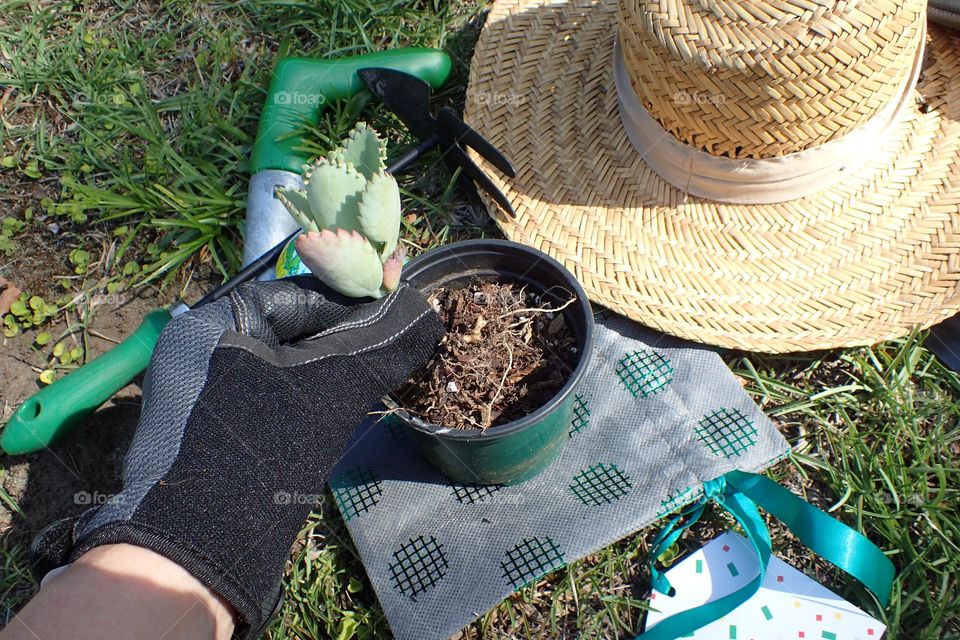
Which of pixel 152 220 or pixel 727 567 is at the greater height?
pixel 152 220

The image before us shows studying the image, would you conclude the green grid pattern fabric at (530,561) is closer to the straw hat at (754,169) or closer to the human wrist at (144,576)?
the straw hat at (754,169)

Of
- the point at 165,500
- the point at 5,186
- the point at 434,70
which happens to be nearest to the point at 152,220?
the point at 5,186

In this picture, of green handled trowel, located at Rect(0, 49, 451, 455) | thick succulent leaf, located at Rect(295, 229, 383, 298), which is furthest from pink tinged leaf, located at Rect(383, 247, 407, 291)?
green handled trowel, located at Rect(0, 49, 451, 455)

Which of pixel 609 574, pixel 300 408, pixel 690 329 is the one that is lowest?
pixel 609 574

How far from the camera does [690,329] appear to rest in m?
1.63

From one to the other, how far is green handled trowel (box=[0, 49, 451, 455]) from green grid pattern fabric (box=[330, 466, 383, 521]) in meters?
0.50

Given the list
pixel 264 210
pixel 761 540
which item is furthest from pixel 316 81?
pixel 761 540

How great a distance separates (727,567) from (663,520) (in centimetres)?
16

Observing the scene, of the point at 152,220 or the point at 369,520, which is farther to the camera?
the point at 152,220

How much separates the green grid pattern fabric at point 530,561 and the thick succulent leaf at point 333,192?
83 centimetres

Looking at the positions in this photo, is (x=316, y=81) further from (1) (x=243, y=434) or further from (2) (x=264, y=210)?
(1) (x=243, y=434)

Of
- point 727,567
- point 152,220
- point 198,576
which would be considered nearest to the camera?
point 198,576

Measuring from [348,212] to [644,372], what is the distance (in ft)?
3.00

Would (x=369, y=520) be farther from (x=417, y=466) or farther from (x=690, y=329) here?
(x=690, y=329)
